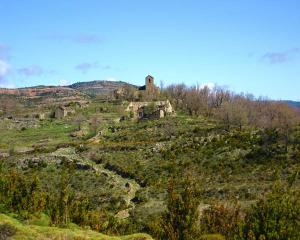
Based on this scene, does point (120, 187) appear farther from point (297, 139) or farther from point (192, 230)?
point (192, 230)

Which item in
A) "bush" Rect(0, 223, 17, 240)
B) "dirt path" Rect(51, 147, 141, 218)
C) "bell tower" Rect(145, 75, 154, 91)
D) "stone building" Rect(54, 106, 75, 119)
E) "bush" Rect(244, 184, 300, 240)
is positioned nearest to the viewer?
"bush" Rect(0, 223, 17, 240)

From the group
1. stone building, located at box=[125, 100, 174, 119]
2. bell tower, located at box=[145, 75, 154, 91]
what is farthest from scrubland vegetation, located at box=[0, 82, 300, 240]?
bell tower, located at box=[145, 75, 154, 91]

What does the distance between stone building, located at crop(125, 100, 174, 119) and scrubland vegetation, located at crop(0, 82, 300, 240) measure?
136 inches

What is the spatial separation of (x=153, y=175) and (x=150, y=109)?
54.8 meters

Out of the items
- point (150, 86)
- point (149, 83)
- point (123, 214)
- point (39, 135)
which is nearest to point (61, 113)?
point (39, 135)

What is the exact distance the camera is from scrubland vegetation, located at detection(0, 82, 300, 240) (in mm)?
20969

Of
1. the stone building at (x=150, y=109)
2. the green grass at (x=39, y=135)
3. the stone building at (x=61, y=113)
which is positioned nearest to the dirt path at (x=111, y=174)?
the green grass at (x=39, y=135)

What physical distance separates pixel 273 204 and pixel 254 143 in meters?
48.0

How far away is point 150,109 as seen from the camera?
111 meters

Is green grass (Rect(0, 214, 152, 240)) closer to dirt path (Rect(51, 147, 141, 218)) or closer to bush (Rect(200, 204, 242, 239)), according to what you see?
bush (Rect(200, 204, 242, 239))

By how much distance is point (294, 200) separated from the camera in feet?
64.5

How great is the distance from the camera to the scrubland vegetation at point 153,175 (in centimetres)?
2097

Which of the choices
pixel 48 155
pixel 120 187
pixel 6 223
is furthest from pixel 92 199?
pixel 6 223

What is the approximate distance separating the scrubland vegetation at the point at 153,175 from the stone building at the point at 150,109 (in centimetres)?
346
